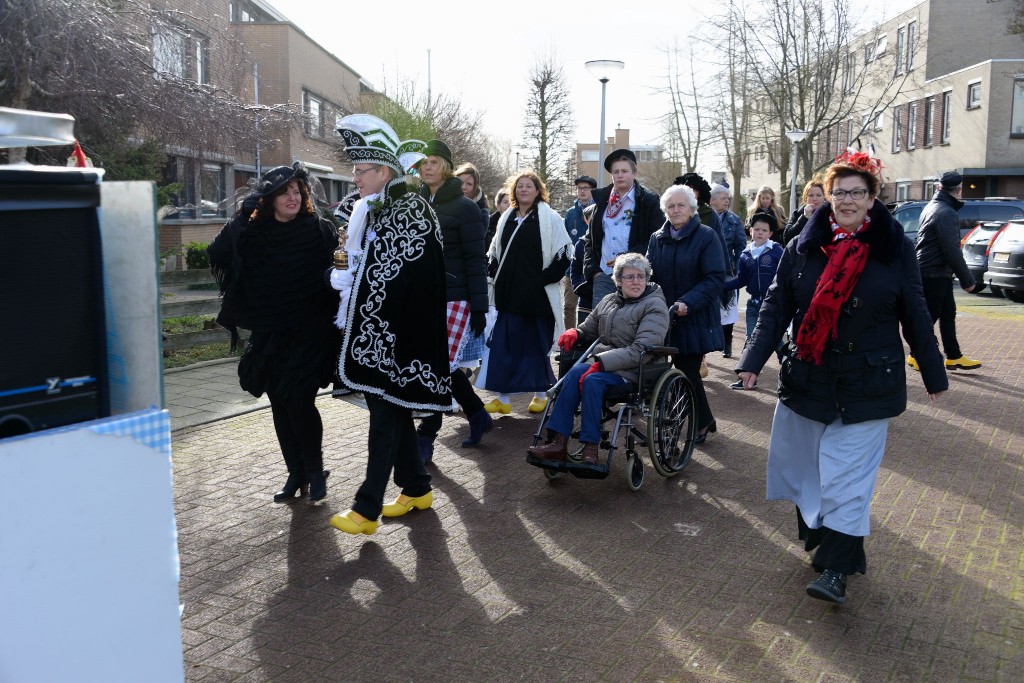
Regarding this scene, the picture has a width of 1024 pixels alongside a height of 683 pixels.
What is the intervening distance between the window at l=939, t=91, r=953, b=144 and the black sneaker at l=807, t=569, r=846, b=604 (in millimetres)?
39895

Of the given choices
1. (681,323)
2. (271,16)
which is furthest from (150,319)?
(271,16)

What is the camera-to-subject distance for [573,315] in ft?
39.9

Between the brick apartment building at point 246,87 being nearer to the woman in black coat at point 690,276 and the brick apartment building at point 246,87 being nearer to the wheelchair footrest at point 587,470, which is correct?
the woman in black coat at point 690,276

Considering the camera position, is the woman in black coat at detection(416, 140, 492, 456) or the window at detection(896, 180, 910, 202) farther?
the window at detection(896, 180, 910, 202)

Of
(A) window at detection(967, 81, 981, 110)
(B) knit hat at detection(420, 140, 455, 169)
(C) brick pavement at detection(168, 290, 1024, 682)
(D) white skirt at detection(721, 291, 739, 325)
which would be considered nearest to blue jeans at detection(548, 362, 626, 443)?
(C) brick pavement at detection(168, 290, 1024, 682)

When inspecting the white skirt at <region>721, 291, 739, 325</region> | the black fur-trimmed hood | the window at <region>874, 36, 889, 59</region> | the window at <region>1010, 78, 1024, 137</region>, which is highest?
the window at <region>874, 36, 889, 59</region>

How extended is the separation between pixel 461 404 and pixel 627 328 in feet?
4.98

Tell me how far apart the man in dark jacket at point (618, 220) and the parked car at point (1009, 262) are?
13108mm

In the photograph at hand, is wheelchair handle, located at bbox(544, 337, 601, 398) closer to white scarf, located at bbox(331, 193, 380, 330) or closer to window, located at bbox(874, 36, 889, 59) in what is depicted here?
white scarf, located at bbox(331, 193, 380, 330)

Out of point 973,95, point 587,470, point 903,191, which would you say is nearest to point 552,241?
point 587,470

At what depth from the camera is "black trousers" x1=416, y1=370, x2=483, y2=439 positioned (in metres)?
6.74

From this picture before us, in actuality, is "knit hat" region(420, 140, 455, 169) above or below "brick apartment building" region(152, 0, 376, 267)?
below

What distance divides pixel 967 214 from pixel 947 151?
1735cm

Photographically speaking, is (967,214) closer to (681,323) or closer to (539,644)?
(681,323)
